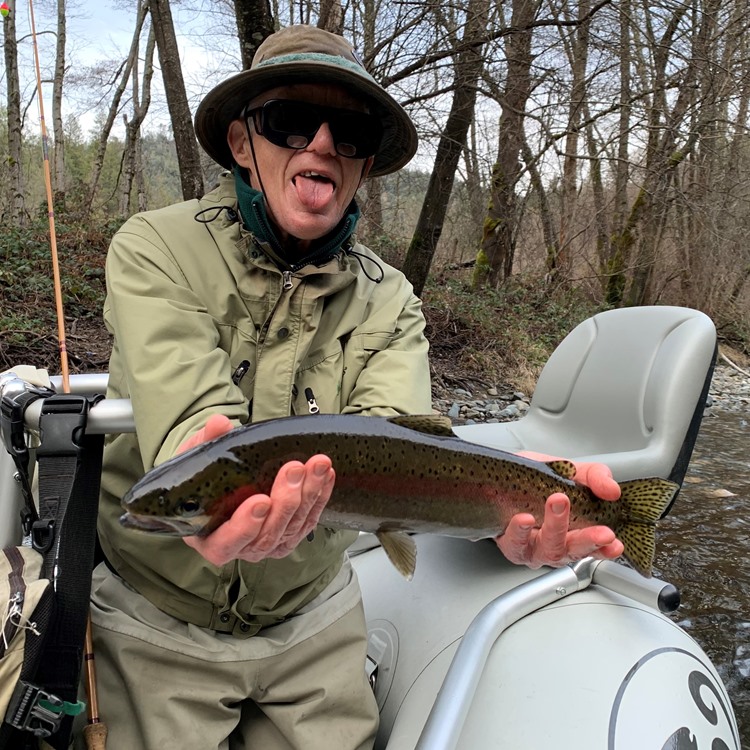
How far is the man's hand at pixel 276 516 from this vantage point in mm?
1276

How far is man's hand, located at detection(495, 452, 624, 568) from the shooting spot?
1.72 meters

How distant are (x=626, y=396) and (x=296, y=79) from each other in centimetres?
204

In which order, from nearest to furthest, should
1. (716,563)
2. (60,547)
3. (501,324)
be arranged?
(60,547), (716,563), (501,324)

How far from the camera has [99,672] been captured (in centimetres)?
174

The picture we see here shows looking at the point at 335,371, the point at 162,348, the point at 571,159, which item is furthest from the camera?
the point at 571,159

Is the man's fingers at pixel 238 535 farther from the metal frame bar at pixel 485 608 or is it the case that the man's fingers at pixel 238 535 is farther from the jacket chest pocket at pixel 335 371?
the jacket chest pocket at pixel 335 371

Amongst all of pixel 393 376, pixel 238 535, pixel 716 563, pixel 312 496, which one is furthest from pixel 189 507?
pixel 716 563

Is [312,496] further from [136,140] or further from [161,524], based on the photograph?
[136,140]

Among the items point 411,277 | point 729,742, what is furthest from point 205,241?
point 411,277

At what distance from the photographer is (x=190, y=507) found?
4.25 feet

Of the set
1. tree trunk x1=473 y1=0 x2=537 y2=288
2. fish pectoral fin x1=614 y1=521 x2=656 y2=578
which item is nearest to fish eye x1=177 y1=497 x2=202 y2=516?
fish pectoral fin x1=614 y1=521 x2=656 y2=578

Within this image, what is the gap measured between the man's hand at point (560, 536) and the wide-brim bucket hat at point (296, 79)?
137cm

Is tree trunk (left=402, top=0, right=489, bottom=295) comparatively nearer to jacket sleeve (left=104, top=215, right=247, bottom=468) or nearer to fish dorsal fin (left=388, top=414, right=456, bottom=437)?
jacket sleeve (left=104, top=215, right=247, bottom=468)

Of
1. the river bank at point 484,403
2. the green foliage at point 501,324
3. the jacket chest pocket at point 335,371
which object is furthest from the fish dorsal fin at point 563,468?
the green foliage at point 501,324
